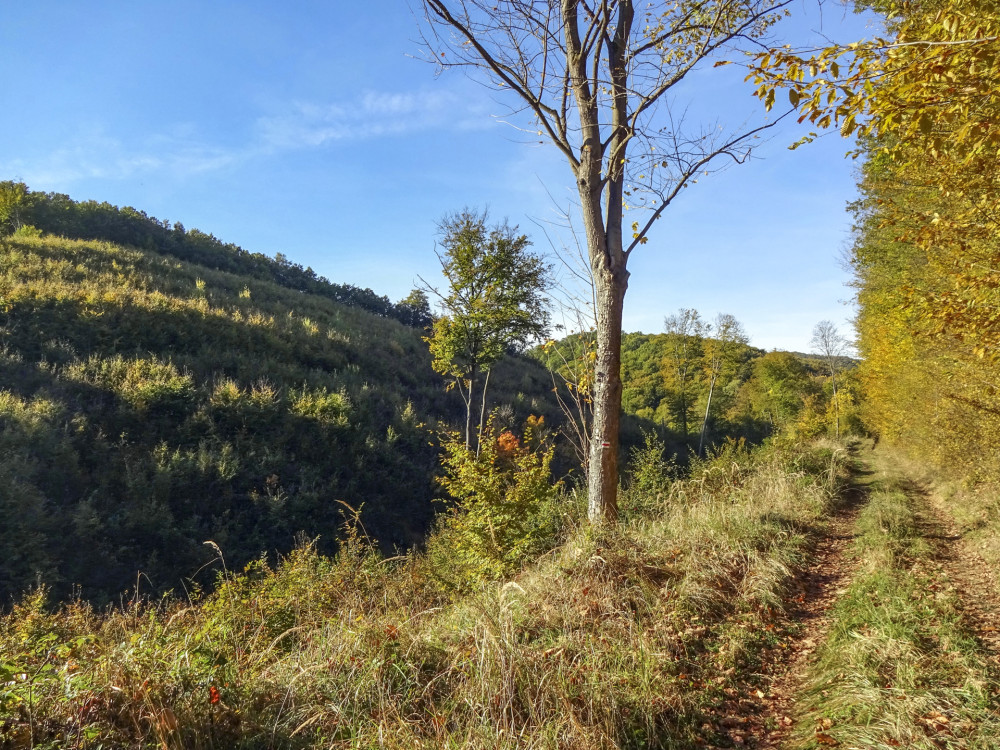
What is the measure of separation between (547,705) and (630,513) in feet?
14.9

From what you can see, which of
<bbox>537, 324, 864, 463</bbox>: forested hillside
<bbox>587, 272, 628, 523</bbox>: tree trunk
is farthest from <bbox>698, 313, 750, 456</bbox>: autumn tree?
<bbox>587, 272, 628, 523</bbox>: tree trunk

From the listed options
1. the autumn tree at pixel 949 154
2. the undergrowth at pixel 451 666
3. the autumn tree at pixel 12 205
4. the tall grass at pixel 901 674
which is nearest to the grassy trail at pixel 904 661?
the tall grass at pixel 901 674

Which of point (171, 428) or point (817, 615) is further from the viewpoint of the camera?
point (171, 428)

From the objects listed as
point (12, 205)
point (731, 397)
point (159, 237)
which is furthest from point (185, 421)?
point (731, 397)

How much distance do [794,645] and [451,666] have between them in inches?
104

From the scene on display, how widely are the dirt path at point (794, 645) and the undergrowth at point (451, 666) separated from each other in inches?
4.8

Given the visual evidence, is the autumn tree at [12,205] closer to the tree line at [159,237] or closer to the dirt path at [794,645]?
the tree line at [159,237]

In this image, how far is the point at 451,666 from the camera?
3.02 metres

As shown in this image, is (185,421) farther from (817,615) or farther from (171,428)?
(817,615)

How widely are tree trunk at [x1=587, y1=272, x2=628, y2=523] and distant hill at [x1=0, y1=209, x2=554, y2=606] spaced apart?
Result: 6.67m

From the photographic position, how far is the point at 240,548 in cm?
1170

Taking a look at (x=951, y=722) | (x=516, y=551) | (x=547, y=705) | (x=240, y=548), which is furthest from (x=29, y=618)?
(x=951, y=722)

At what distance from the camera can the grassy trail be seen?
2.49 meters

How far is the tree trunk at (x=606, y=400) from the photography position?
5.45 m
